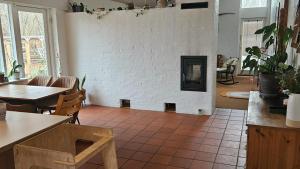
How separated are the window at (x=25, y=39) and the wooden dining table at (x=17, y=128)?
109 inches

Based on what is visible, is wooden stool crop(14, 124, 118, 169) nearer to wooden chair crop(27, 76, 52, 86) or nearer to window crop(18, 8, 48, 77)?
wooden chair crop(27, 76, 52, 86)

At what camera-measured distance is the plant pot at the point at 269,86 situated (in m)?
2.30

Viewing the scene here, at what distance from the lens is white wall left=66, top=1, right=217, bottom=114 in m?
4.41

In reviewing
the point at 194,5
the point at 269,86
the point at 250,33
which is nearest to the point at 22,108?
the point at 269,86

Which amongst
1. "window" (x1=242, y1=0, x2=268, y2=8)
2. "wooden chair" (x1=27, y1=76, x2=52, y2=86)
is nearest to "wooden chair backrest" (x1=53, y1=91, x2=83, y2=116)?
"wooden chair" (x1=27, y1=76, x2=52, y2=86)

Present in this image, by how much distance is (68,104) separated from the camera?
2787 millimetres

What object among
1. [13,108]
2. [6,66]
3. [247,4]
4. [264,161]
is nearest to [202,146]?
[264,161]

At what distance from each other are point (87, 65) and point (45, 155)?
13.5 ft

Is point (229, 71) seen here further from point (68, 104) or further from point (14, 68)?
point (68, 104)

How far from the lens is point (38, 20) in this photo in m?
4.86

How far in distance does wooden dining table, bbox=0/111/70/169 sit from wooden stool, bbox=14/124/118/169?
0.26 ft

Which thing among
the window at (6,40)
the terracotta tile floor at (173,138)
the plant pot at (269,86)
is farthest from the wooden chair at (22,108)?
the plant pot at (269,86)

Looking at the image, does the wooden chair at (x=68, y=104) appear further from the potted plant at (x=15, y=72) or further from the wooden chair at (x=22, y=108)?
the potted plant at (x=15, y=72)

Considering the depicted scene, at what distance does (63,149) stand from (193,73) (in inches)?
126
